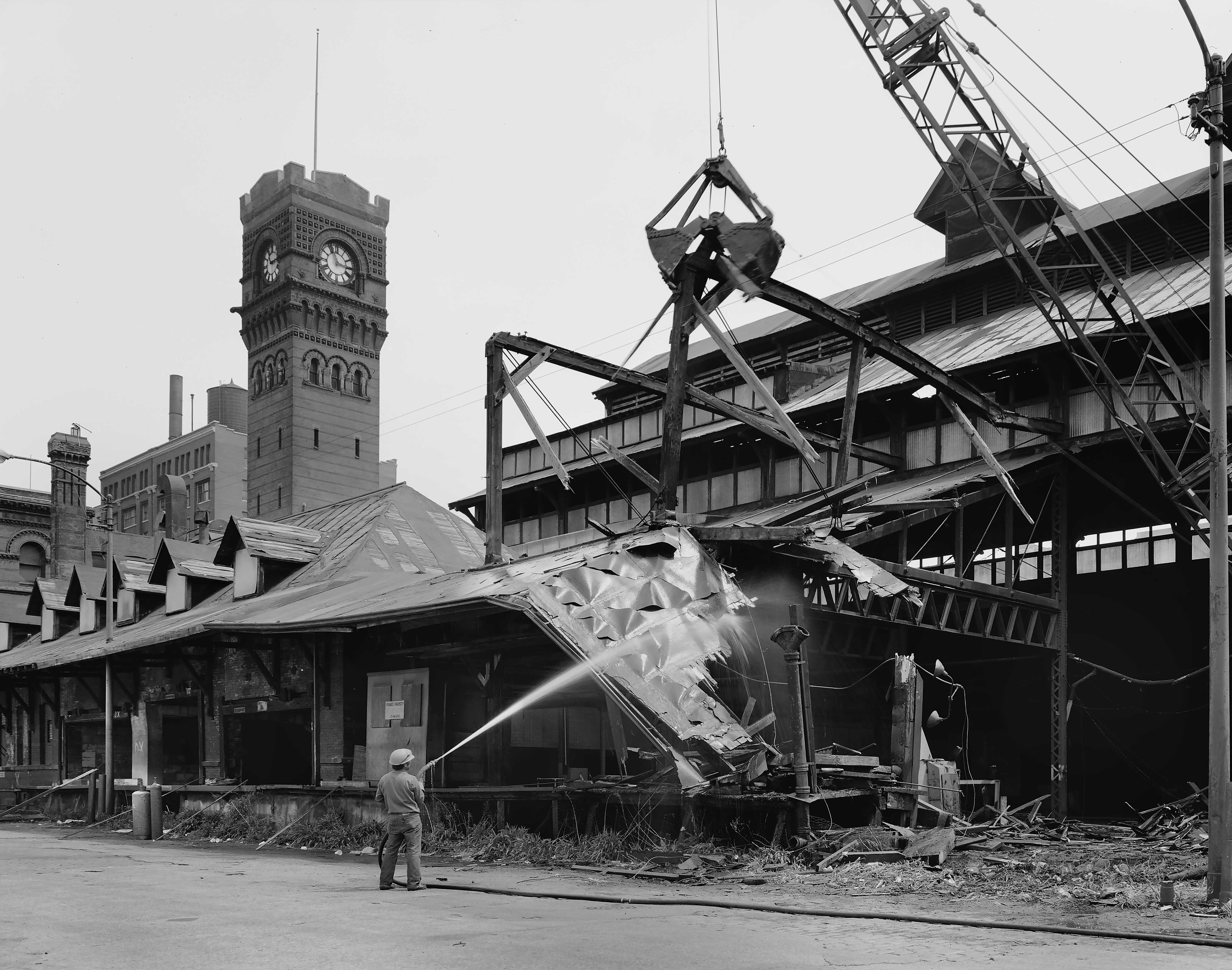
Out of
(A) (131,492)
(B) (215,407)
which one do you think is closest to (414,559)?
(B) (215,407)

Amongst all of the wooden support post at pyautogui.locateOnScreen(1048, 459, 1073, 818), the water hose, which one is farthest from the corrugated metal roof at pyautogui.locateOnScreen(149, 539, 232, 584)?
the water hose

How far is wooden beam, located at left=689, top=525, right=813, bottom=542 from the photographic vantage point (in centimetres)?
2106

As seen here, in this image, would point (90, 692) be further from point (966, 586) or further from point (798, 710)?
point (798, 710)

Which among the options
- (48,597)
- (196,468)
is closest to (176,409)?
(196,468)

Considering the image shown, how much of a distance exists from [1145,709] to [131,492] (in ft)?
377

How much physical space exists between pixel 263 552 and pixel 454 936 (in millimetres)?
21948

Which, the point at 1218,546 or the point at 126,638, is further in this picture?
the point at 126,638

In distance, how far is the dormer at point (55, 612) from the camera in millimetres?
42281

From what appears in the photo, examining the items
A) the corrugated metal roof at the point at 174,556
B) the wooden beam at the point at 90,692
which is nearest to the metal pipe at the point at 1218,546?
the corrugated metal roof at the point at 174,556

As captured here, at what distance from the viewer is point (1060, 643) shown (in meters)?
27.6

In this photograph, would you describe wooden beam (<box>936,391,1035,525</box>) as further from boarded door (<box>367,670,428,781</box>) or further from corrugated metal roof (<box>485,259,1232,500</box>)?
boarded door (<box>367,670,428,781</box>)

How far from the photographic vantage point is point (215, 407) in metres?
119

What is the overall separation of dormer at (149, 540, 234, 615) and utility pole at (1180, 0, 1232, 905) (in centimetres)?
2584

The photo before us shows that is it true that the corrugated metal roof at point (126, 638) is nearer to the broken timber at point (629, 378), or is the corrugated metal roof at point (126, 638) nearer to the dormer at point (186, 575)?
the dormer at point (186, 575)
